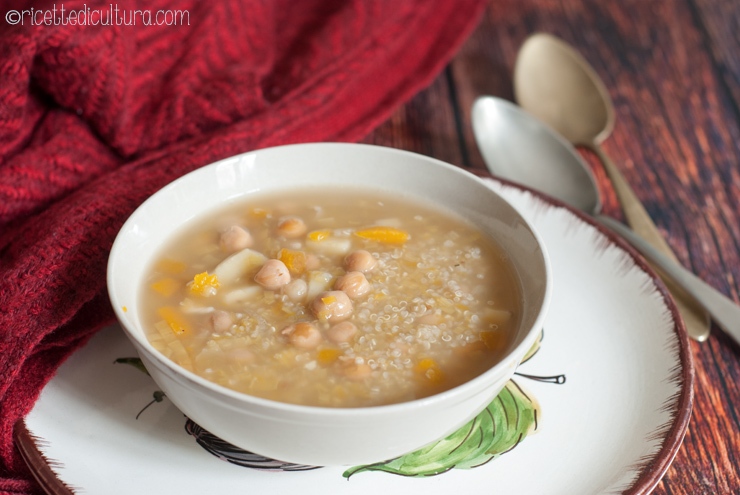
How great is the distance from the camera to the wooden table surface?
1879mm

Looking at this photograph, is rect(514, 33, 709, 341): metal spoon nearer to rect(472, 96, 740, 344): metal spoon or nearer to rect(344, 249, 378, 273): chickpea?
rect(472, 96, 740, 344): metal spoon

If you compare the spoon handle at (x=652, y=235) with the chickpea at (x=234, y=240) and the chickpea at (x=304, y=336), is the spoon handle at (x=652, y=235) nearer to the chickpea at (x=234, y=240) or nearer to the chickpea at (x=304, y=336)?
the chickpea at (x=304, y=336)

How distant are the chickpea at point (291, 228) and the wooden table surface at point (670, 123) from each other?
36.5 inches

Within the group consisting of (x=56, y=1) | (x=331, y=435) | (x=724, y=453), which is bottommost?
(x=724, y=453)

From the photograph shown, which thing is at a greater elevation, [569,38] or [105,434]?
[569,38]

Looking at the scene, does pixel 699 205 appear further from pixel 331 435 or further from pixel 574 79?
pixel 331 435

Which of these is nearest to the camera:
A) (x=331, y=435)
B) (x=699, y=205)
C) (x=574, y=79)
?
(x=331, y=435)

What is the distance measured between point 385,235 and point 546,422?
0.56 meters

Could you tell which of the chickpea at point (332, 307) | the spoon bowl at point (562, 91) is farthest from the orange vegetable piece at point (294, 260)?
the spoon bowl at point (562, 91)

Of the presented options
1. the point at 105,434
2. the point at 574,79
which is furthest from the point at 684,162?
the point at 105,434

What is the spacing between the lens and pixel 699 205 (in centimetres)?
258

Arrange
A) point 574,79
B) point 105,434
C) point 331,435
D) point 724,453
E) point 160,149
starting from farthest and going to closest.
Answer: point 574,79, point 160,149, point 724,453, point 105,434, point 331,435

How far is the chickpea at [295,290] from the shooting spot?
166 centimetres

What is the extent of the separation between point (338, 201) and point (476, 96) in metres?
1.23
